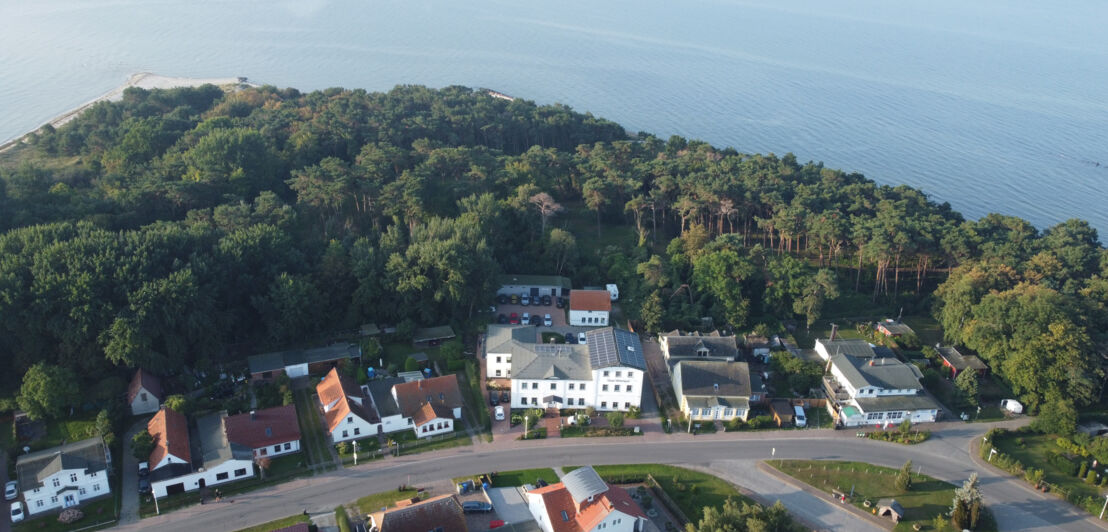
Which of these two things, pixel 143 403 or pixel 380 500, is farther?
pixel 143 403

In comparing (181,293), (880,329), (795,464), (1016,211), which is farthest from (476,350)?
(1016,211)

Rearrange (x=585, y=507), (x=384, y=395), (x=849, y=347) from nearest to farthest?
(x=585, y=507) < (x=384, y=395) < (x=849, y=347)

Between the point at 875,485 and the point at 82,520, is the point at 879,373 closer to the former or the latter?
the point at 875,485

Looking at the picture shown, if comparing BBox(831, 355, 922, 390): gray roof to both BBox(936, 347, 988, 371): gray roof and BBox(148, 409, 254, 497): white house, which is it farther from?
BBox(148, 409, 254, 497): white house

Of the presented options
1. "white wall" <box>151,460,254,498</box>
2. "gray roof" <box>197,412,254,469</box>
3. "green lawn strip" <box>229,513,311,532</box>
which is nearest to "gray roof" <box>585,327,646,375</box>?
→ "green lawn strip" <box>229,513,311,532</box>

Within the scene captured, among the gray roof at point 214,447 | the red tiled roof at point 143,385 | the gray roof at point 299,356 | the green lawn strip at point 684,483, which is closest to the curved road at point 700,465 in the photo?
the green lawn strip at point 684,483

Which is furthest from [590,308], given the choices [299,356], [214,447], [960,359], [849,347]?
[214,447]
